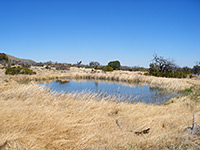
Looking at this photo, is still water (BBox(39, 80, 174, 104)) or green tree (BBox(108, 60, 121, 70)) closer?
still water (BBox(39, 80, 174, 104))

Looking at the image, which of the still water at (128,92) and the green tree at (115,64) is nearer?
the still water at (128,92)

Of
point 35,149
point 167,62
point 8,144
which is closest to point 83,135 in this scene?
point 35,149

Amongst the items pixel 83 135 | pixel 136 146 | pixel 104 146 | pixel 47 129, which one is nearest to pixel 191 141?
pixel 136 146

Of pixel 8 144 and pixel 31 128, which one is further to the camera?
pixel 31 128

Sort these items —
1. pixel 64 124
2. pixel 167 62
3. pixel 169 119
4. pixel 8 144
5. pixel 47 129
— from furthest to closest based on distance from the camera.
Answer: pixel 167 62 → pixel 169 119 → pixel 64 124 → pixel 47 129 → pixel 8 144

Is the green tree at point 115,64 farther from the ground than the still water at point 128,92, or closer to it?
farther from the ground

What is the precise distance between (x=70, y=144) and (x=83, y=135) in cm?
39

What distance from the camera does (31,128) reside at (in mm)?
3623

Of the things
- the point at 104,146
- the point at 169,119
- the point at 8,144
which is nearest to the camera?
the point at 8,144

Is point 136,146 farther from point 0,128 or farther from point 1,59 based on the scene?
point 1,59

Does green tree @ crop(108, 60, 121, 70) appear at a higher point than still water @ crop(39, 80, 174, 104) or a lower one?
higher

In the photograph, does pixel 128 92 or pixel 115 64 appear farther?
pixel 115 64

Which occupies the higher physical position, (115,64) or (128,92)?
(115,64)

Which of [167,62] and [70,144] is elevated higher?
[167,62]
